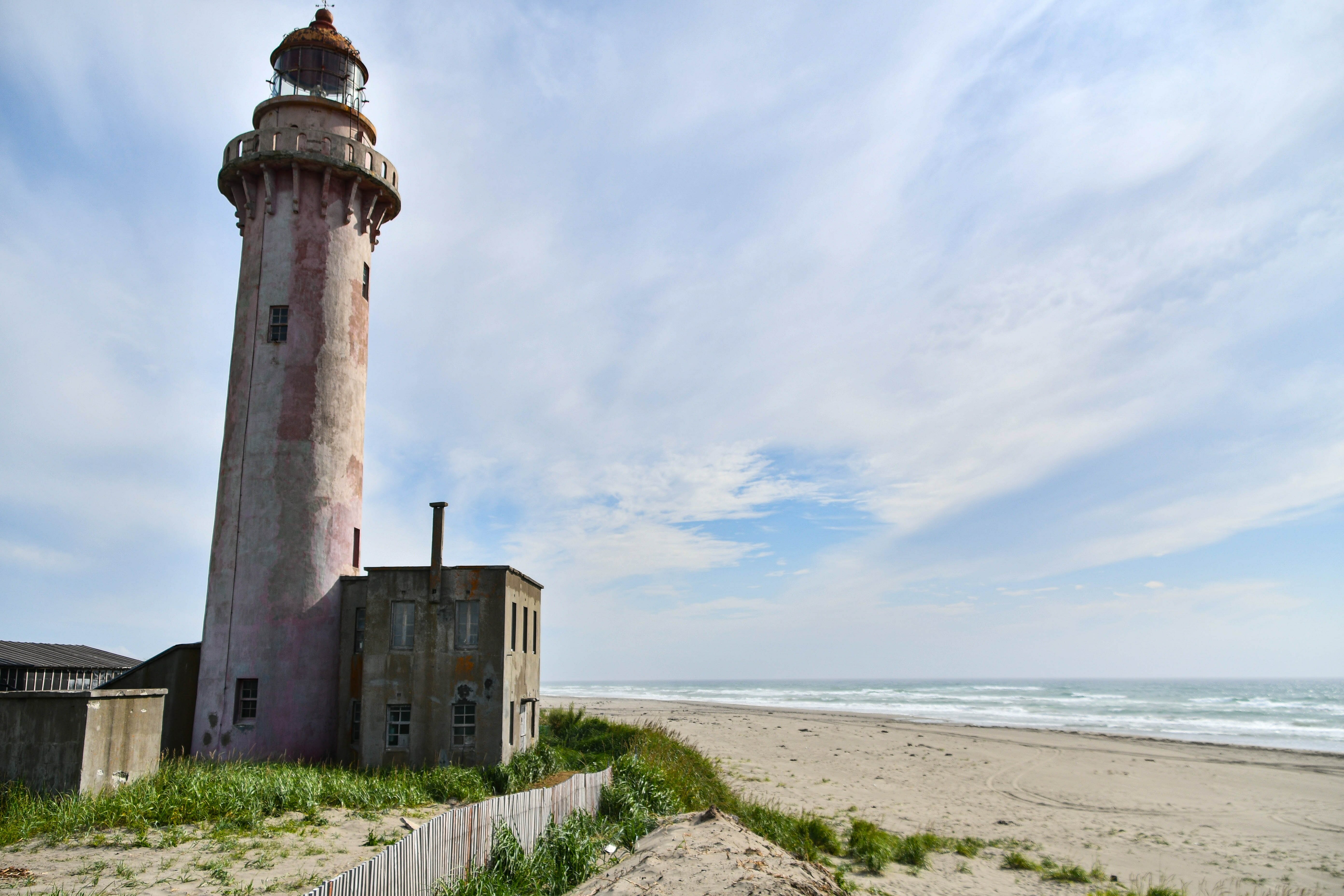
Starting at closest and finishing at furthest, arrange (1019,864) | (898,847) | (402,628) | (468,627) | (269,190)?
(1019,864), (898,847), (468,627), (402,628), (269,190)

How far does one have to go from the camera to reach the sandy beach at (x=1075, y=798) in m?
14.9

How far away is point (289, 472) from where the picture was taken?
1959 centimetres

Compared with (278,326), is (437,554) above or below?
below

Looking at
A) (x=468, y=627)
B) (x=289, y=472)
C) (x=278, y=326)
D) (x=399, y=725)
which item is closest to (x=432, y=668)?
(x=468, y=627)

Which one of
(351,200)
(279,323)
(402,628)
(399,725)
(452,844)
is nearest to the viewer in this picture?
(452,844)

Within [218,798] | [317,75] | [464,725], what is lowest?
[218,798]

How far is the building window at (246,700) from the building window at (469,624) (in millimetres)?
5196

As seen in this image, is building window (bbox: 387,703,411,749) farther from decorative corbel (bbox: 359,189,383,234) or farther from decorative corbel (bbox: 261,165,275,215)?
decorative corbel (bbox: 261,165,275,215)

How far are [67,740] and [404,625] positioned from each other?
24.0 feet

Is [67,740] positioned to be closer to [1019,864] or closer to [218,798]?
[218,798]

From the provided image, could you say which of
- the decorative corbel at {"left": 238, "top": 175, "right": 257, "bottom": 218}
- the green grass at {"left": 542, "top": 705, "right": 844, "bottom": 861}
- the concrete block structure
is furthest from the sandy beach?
the decorative corbel at {"left": 238, "top": 175, "right": 257, "bottom": 218}

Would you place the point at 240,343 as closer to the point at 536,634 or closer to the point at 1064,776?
the point at 536,634

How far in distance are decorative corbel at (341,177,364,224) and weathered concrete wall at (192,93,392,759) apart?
5 centimetres

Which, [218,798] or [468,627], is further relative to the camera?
[468,627]
